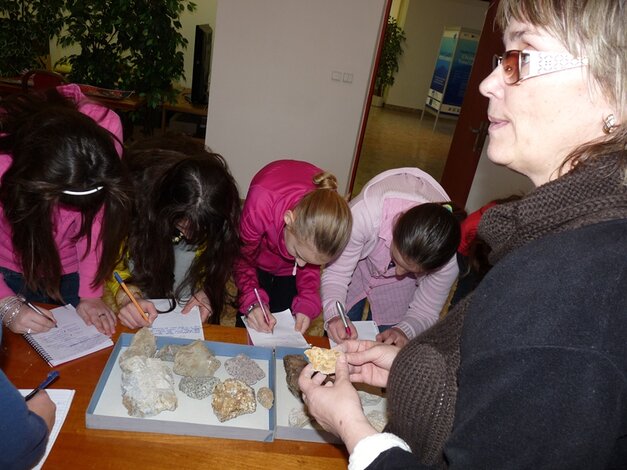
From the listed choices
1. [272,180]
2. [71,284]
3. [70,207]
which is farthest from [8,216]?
[272,180]

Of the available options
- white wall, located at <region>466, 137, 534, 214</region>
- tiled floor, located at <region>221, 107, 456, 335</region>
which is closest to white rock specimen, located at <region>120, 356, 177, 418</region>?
white wall, located at <region>466, 137, 534, 214</region>

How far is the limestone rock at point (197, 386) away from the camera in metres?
1.27

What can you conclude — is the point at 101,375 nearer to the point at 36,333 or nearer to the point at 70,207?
the point at 36,333

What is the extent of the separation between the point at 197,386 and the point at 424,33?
1133cm

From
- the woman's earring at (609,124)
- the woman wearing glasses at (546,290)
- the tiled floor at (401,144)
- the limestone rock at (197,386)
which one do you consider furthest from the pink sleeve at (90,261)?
the tiled floor at (401,144)

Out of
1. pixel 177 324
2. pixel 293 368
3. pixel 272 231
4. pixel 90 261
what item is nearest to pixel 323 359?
pixel 293 368

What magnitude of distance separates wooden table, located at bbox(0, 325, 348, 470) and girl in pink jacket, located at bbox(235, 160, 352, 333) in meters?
0.54

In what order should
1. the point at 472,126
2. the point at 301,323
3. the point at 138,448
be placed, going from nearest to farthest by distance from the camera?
1. the point at 138,448
2. the point at 301,323
3. the point at 472,126

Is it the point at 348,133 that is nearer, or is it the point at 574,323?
the point at 574,323

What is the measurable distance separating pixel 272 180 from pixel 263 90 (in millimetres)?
2636

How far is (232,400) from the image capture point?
3.99 ft

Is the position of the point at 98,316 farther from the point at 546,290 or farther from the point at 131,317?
the point at 546,290

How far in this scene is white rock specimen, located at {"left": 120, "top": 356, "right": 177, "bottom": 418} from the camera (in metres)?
1.15

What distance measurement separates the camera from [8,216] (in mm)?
1424
